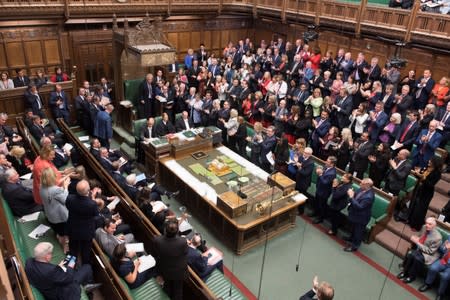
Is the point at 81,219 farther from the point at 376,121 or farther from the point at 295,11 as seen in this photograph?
the point at 295,11

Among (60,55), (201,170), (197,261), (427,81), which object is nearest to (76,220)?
(197,261)

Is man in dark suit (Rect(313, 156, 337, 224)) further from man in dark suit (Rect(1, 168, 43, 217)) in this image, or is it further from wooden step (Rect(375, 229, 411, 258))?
man in dark suit (Rect(1, 168, 43, 217))

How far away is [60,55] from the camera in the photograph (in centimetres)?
1209

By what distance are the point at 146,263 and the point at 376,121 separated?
5760 mm

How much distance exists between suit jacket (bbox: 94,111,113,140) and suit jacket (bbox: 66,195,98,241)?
467cm

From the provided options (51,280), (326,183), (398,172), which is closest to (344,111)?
(398,172)

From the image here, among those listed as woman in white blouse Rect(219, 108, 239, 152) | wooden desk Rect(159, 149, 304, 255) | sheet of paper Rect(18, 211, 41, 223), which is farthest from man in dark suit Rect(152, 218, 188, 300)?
woman in white blouse Rect(219, 108, 239, 152)

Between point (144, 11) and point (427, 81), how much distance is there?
886 centimetres

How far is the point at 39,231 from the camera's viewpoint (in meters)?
5.24

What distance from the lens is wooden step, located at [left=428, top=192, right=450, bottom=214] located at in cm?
745

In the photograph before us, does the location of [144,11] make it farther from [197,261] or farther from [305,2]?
[197,261]

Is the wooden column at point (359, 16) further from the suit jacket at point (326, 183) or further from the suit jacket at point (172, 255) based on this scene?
the suit jacket at point (172, 255)

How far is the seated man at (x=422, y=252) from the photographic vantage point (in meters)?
5.72

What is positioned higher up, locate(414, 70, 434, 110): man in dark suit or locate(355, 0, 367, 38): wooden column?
locate(355, 0, 367, 38): wooden column
